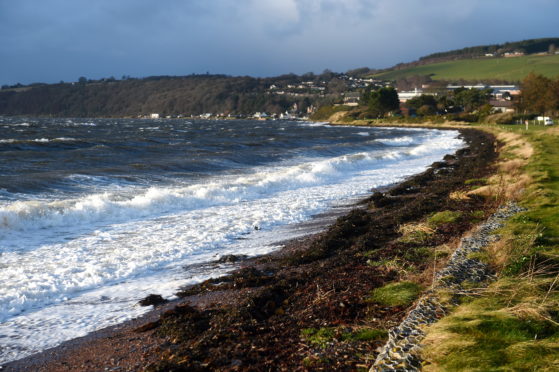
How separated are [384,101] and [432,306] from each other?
123681 millimetres

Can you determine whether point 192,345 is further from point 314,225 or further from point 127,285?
point 314,225

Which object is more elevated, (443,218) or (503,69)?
(503,69)

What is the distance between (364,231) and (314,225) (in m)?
1.98

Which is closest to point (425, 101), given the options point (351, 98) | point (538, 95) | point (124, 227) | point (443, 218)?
point (538, 95)

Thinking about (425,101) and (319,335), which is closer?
(319,335)

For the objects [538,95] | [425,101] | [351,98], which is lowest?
[538,95]

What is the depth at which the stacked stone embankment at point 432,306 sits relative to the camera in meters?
4.70

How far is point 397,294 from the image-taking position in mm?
6758

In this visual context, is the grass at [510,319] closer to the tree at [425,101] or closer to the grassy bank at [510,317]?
the grassy bank at [510,317]

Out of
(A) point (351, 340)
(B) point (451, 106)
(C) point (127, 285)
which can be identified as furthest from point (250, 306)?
(B) point (451, 106)

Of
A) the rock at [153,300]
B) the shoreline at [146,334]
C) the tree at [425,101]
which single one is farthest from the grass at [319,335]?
the tree at [425,101]

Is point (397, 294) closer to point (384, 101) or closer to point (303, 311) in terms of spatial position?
point (303, 311)

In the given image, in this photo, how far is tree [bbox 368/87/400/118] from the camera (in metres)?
123

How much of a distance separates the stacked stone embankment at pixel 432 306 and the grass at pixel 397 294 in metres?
0.27
